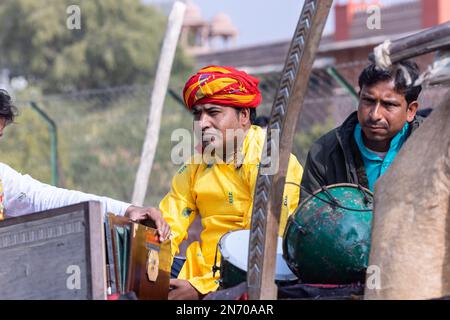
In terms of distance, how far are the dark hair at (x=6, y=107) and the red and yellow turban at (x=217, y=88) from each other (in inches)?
31.8

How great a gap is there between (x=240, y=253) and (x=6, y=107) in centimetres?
127

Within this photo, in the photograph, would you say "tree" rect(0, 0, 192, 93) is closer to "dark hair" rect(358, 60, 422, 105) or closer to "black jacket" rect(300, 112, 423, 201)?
"black jacket" rect(300, 112, 423, 201)

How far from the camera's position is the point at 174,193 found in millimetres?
4703

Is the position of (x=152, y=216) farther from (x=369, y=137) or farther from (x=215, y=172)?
(x=369, y=137)

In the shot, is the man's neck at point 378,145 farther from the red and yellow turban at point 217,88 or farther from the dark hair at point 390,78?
the red and yellow turban at point 217,88

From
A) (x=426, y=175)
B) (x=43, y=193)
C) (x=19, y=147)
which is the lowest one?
(x=426, y=175)

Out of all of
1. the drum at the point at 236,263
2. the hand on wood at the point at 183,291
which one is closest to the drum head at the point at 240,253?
the drum at the point at 236,263

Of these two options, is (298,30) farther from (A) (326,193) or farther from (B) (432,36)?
(A) (326,193)

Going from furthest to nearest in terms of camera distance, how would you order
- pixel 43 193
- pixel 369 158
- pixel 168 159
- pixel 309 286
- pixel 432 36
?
pixel 168 159
pixel 369 158
pixel 43 193
pixel 309 286
pixel 432 36

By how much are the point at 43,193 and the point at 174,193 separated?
2.54ft

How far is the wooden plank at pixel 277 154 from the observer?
2.95m

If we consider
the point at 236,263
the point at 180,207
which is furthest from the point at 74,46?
the point at 236,263

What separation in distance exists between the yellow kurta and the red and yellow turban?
0.24 m
